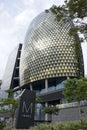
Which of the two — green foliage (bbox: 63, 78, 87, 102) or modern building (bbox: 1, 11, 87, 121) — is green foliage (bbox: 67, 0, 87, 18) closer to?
green foliage (bbox: 63, 78, 87, 102)

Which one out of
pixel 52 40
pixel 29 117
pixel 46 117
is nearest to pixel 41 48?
pixel 52 40

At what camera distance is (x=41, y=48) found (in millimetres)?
99250

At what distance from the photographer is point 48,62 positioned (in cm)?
9375

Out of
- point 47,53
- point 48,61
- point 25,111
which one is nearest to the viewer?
point 25,111

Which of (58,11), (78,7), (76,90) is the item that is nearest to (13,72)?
(76,90)

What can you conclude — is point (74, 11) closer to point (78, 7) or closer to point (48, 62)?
point (78, 7)

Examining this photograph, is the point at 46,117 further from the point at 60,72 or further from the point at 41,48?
the point at 41,48

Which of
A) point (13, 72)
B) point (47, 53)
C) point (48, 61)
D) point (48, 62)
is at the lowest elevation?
point (48, 62)

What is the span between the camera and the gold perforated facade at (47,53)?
92.0 m

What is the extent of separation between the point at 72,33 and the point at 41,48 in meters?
82.5

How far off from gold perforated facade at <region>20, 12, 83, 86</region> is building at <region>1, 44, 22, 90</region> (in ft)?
41.0

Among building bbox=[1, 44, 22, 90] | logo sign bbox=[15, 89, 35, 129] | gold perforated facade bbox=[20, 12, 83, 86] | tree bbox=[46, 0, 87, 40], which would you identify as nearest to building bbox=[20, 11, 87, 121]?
gold perforated facade bbox=[20, 12, 83, 86]

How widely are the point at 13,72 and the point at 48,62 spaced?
97.3 ft

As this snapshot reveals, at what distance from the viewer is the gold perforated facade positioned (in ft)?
302
